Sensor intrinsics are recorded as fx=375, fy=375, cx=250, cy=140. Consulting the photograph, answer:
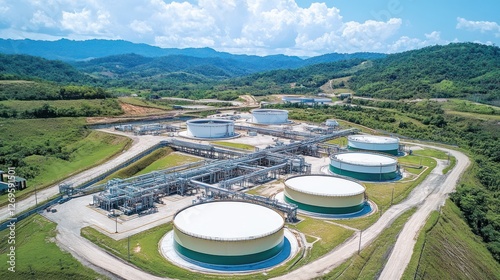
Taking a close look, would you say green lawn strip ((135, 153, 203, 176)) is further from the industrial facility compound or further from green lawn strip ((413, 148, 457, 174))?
green lawn strip ((413, 148, 457, 174))

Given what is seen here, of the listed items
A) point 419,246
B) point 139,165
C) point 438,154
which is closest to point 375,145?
point 438,154

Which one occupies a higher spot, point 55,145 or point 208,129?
point 208,129

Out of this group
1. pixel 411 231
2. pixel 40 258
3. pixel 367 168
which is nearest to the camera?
pixel 40 258

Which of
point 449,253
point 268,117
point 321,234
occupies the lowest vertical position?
point 449,253

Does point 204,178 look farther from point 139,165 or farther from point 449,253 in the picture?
point 449,253

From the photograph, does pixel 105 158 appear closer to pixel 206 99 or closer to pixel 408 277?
pixel 408 277

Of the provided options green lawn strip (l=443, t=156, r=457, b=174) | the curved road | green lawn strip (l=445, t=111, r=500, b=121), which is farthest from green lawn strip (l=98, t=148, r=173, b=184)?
green lawn strip (l=445, t=111, r=500, b=121)

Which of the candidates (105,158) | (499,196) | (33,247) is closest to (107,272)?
(33,247)

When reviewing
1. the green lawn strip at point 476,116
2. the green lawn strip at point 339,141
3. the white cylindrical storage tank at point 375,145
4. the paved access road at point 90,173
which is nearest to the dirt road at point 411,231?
the white cylindrical storage tank at point 375,145
